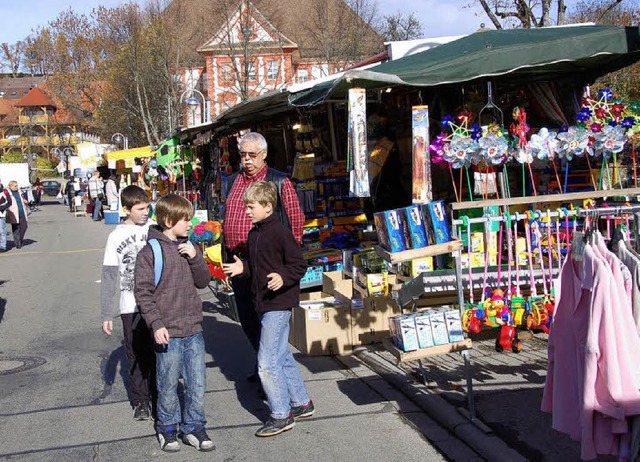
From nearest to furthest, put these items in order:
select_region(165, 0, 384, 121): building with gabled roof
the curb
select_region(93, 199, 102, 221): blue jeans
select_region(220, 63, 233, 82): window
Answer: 1. the curb
2. select_region(93, 199, 102, 221): blue jeans
3. select_region(165, 0, 384, 121): building with gabled roof
4. select_region(220, 63, 233, 82): window

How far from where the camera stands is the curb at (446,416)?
15.1 ft

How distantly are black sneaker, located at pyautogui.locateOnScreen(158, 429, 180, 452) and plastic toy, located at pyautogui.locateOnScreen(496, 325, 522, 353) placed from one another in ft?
9.06

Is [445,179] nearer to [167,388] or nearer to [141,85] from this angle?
[167,388]

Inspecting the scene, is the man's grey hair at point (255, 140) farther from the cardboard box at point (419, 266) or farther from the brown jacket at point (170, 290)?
A: the cardboard box at point (419, 266)

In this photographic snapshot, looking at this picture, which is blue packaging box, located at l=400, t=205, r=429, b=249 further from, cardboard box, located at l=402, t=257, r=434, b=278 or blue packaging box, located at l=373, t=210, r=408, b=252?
cardboard box, located at l=402, t=257, r=434, b=278

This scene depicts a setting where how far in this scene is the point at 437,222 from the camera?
17.7 feet

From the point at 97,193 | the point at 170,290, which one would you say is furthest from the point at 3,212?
the point at 170,290

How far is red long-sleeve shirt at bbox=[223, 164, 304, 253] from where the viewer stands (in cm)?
582

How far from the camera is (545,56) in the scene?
19.2 feet

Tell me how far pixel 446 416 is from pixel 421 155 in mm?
2089

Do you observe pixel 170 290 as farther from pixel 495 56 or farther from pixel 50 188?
pixel 50 188

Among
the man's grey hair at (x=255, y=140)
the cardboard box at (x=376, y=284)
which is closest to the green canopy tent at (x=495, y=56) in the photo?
the man's grey hair at (x=255, y=140)

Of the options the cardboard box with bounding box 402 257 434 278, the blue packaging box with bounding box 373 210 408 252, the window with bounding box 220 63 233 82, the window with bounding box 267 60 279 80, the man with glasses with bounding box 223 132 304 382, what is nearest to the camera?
the blue packaging box with bounding box 373 210 408 252

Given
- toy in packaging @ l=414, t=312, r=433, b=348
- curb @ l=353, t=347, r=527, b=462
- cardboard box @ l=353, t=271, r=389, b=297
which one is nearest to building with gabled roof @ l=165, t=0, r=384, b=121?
cardboard box @ l=353, t=271, r=389, b=297
